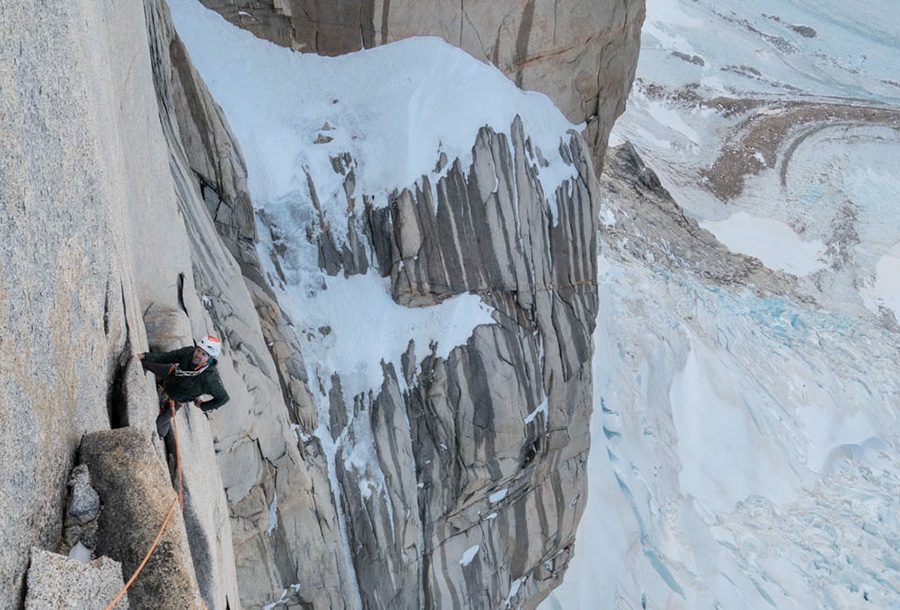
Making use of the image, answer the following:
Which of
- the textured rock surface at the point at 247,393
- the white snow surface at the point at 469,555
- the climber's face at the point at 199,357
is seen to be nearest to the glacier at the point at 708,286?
the textured rock surface at the point at 247,393

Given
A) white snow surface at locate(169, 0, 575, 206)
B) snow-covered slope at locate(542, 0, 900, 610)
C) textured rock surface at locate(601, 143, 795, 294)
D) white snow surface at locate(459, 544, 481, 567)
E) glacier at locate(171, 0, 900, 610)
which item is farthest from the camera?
textured rock surface at locate(601, 143, 795, 294)

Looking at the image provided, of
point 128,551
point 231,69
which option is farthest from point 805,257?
point 128,551

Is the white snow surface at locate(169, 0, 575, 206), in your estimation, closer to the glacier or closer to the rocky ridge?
the glacier

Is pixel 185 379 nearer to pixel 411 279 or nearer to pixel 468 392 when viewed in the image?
pixel 411 279

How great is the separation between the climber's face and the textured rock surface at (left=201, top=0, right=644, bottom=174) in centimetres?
950

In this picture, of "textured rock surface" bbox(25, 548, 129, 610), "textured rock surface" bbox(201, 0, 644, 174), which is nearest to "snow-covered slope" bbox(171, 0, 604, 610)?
"textured rock surface" bbox(201, 0, 644, 174)

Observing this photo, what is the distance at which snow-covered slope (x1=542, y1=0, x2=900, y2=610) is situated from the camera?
1905cm

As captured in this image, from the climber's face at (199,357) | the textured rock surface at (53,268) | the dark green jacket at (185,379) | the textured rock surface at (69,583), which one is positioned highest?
the textured rock surface at (53,268)

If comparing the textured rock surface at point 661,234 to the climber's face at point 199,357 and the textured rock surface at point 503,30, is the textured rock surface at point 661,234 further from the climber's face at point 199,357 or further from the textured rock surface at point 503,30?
the climber's face at point 199,357

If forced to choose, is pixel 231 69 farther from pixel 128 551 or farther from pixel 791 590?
pixel 791 590

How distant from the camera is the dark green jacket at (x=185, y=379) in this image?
6.07 meters

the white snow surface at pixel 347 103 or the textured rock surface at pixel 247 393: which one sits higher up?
the white snow surface at pixel 347 103

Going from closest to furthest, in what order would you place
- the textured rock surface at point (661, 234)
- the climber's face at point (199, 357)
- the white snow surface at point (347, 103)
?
the climber's face at point (199, 357)
the white snow surface at point (347, 103)
the textured rock surface at point (661, 234)

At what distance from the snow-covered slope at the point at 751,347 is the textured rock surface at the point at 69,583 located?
49.5ft
